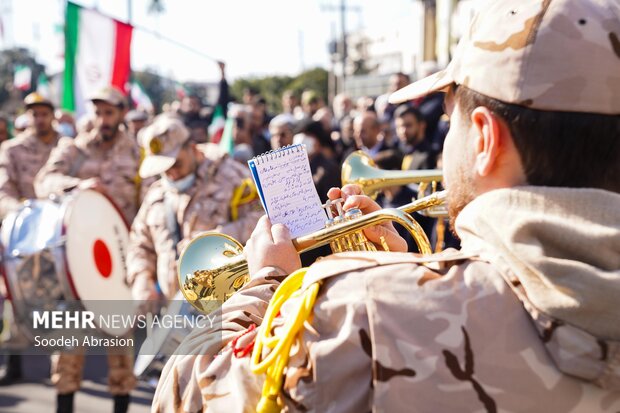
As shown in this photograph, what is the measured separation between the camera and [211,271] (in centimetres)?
201

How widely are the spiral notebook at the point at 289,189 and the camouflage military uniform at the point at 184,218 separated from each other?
268 centimetres

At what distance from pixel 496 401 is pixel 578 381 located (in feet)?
0.40

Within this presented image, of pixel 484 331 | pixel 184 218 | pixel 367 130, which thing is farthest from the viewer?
pixel 367 130

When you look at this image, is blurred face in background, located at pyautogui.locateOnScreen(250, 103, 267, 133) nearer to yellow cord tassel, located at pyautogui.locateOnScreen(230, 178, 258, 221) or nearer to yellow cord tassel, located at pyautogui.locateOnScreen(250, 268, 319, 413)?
yellow cord tassel, located at pyautogui.locateOnScreen(230, 178, 258, 221)

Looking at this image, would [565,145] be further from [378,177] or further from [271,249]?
[378,177]

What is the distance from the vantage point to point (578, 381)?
1160mm

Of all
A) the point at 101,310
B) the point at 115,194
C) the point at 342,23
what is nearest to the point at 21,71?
the point at 115,194

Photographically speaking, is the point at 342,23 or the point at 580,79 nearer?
the point at 580,79

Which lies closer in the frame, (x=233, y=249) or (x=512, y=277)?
(x=512, y=277)

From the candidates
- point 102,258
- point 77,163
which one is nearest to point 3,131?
point 77,163

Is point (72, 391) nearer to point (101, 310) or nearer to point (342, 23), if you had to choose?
point (101, 310)

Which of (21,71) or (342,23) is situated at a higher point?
(342,23)

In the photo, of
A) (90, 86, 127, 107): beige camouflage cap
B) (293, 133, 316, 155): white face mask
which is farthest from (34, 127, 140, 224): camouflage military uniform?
(293, 133, 316, 155): white face mask

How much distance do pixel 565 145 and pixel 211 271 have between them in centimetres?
106
